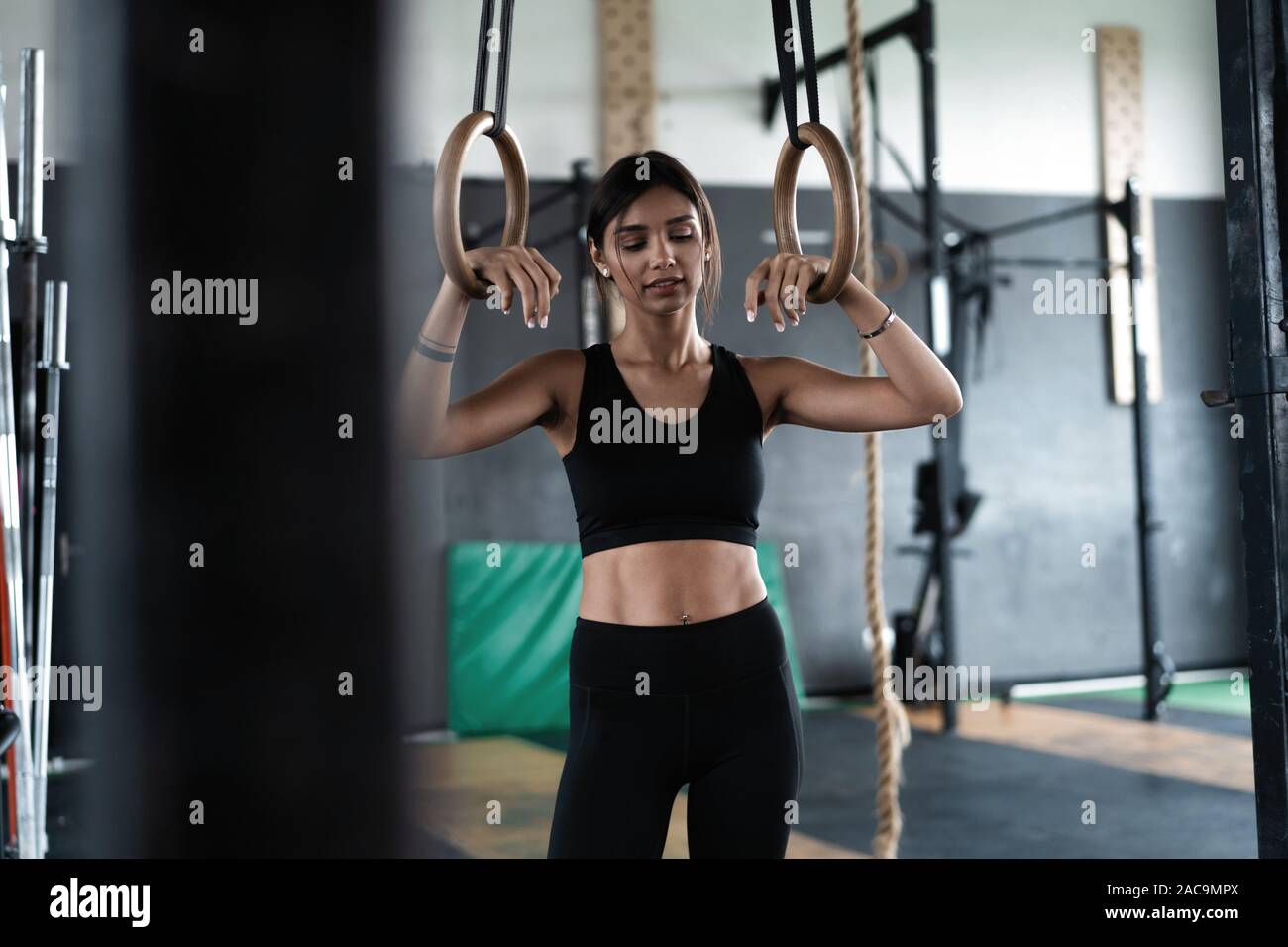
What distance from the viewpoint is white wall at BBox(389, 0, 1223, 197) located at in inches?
260

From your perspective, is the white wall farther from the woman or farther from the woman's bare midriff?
the woman's bare midriff

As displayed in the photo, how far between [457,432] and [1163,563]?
7.15 meters

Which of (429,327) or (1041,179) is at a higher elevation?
(1041,179)

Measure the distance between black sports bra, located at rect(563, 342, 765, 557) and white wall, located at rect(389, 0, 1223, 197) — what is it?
14.8ft

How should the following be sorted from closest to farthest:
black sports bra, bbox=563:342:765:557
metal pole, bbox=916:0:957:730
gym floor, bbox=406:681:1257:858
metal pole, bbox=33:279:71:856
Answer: black sports bra, bbox=563:342:765:557, metal pole, bbox=33:279:71:856, gym floor, bbox=406:681:1257:858, metal pole, bbox=916:0:957:730

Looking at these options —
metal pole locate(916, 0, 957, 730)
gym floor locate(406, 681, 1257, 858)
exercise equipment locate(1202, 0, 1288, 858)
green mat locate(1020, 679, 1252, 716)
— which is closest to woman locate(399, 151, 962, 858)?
exercise equipment locate(1202, 0, 1288, 858)

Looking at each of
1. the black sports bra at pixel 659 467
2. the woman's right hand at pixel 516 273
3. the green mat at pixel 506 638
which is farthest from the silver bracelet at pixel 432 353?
the green mat at pixel 506 638

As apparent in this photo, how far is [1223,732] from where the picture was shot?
6043 millimetres

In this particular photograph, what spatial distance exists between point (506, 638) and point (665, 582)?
458cm

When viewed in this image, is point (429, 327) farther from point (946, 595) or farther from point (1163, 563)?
point (1163, 563)

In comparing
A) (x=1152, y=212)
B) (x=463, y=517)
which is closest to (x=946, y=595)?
(x=463, y=517)

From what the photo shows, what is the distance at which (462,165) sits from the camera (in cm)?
162

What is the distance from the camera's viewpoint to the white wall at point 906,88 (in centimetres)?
660
